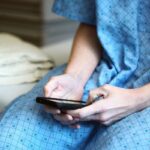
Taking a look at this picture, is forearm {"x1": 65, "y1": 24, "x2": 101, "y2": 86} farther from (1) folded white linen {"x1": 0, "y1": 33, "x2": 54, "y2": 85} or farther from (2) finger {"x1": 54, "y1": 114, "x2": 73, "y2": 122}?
(1) folded white linen {"x1": 0, "y1": 33, "x2": 54, "y2": 85}

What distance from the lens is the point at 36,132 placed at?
724 mm

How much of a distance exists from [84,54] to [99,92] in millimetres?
229

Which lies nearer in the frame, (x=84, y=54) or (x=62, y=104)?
(x=62, y=104)

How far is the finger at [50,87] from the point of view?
72 centimetres

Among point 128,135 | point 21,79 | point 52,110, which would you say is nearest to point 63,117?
point 52,110

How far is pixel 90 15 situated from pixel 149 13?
172 millimetres

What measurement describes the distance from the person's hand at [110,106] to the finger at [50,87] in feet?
0.27

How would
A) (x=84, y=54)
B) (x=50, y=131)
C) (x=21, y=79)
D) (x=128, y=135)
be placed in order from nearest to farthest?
(x=128, y=135) → (x=50, y=131) → (x=84, y=54) → (x=21, y=79)

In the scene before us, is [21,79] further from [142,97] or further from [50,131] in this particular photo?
[142,97]

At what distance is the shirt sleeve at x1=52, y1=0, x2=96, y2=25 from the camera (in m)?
0.88

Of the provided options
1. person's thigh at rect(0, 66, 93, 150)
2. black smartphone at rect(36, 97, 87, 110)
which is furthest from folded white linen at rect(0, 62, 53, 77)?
black smartphone at rect(36, 97, 87, 110)

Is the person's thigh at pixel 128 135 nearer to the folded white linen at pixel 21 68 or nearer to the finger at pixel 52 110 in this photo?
the finger at pixel 52 110

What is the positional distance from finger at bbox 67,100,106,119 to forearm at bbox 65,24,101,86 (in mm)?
181

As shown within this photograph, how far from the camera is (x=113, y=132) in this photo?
2.15 feet
